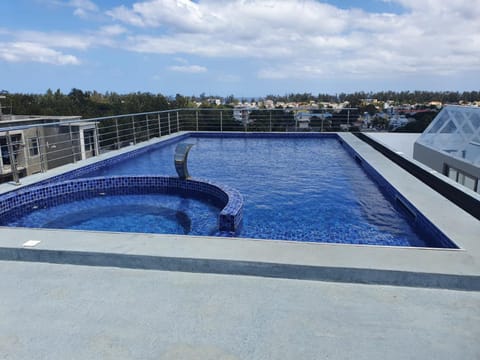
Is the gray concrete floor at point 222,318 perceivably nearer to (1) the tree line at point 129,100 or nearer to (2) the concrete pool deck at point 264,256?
(2) the concrete pool deck at point 264,256

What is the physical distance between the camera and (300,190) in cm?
517

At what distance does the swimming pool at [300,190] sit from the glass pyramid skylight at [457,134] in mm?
2279

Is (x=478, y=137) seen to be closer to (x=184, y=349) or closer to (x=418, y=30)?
(x=418, y=30)

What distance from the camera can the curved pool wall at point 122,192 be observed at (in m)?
3.80

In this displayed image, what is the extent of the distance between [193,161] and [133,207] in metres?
2.89

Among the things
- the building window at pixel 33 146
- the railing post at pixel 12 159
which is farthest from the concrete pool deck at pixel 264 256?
the building window at pixel 33 146

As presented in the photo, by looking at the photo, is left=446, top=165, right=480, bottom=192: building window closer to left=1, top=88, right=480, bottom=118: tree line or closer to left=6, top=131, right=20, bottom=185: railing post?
left=6, top=131, right=20, bottom=185: railing post

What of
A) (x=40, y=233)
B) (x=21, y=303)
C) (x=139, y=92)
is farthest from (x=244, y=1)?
(x=139, y=92)

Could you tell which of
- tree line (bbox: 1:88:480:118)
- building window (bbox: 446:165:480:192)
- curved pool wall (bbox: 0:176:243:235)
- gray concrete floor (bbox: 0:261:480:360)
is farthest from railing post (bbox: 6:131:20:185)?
tree line (bbox: 1:88:480:118)

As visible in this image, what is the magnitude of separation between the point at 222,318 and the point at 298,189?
3515 millimetres

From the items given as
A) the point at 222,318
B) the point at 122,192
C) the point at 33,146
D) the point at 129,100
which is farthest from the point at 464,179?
the point at 129,100

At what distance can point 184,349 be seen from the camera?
1.67 meters

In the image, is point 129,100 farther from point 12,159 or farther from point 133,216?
point 133,216

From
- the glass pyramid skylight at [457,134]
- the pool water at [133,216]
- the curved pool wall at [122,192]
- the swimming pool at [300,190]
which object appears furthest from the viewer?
the glass pyramid skylight at [457,134]
